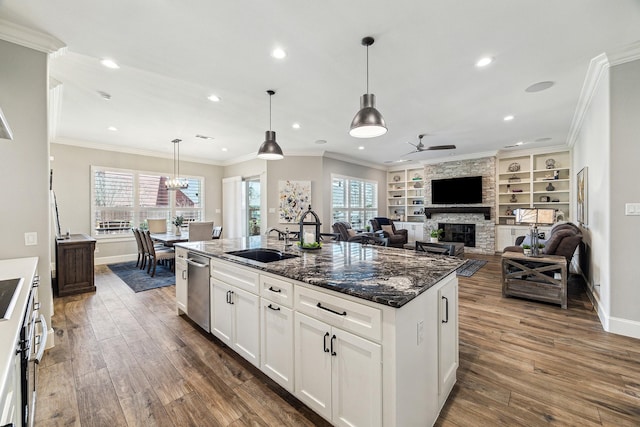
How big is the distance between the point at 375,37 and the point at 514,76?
1.87 meters

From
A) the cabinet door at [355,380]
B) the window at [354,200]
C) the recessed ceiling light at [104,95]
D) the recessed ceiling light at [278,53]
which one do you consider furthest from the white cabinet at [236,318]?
the window at [354,200]

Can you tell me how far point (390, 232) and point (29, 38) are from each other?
24.5 feet

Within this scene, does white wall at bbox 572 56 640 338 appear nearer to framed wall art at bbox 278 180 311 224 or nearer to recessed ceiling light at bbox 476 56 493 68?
recessed ceiling light at bbox 476 56 493 68

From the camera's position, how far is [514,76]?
121 inches

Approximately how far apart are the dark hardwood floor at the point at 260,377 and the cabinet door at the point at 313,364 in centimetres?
17

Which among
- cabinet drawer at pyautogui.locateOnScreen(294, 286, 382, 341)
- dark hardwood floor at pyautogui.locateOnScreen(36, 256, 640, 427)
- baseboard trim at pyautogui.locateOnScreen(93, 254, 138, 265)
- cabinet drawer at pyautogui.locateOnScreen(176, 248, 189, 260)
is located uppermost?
cabinet drawer at pyautogui.locateOnScreen(176, 248, 189, 260)

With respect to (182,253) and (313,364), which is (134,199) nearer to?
(182,253)

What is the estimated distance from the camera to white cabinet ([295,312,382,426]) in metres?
1.33

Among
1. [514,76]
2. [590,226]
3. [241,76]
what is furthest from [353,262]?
[590,226]

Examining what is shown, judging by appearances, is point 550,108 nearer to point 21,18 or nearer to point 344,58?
point 344,58

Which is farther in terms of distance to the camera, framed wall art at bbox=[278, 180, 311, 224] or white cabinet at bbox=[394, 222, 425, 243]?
white cabinet at bbox=[394, 222, 425, 243]

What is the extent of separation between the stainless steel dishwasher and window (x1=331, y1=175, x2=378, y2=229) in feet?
16.1

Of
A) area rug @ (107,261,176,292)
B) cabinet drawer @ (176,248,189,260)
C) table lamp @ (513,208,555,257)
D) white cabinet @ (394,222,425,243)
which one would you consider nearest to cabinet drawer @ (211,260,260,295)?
cabinet drawer @ (176,248,189,260)

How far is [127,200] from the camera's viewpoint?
647 cm
